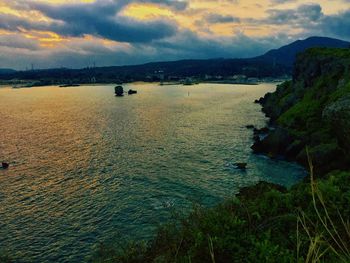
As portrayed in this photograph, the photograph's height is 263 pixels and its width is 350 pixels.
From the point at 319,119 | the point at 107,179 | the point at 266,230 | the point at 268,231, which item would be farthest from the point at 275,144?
the point at 268,231

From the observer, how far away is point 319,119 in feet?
181

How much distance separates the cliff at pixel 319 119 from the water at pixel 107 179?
3877 mm

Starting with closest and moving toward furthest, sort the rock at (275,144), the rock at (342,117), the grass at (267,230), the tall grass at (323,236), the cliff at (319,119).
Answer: the tall grass at (323,236) → the grass at (267,230) → the rock at (342,117) → the cliff at (319,119) → the rock at (275,144)

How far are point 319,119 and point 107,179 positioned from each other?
35688mm

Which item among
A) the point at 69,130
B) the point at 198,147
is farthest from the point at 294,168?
Answer: the point at 69,130

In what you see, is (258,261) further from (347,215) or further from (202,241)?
(347,215)

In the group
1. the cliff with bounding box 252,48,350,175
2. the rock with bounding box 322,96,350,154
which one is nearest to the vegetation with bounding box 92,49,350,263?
the cliff with bounding box 252,48,350,175

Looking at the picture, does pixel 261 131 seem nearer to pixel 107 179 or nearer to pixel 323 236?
pixel 107 179

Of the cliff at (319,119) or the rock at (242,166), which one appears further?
the rock at (242,166)

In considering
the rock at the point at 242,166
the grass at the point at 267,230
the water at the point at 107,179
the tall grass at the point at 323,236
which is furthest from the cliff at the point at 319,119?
the tall grass at the point at 323,236

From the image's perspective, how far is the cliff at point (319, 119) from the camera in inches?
1393

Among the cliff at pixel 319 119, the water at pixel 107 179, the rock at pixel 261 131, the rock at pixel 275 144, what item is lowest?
the water at pixel 107 179

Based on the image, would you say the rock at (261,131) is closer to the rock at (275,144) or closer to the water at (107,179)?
the water at (107,179)

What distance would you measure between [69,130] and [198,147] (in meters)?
35.0
